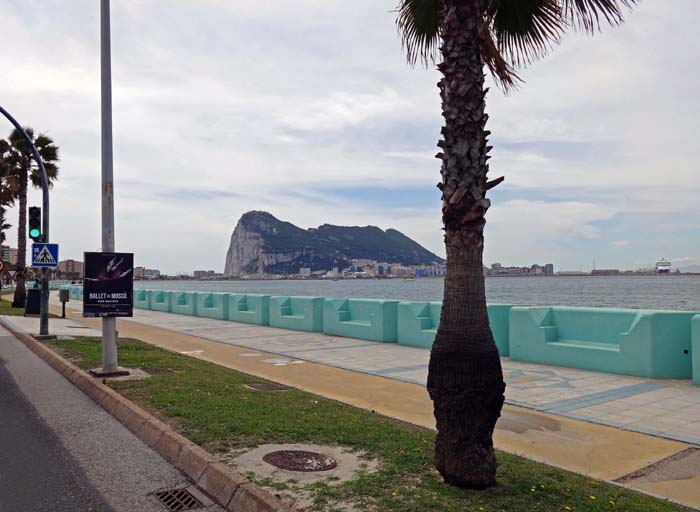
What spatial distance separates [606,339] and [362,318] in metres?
8.02

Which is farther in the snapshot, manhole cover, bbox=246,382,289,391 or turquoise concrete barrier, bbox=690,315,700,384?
turquoise concrete barrier, bbox=690,315,700,384

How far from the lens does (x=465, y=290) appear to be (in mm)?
4762

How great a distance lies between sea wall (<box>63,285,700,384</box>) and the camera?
10.3 metres

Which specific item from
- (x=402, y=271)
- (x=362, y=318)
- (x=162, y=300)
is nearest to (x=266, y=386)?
(x=362, y=318)

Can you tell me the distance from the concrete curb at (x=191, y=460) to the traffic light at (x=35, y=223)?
30.4ft

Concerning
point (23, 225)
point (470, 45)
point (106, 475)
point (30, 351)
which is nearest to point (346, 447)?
point (106, 475)

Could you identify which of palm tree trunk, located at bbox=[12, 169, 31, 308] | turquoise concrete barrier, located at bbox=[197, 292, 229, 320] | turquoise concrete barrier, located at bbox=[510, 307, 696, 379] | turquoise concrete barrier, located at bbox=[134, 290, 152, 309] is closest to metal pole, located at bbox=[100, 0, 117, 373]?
turquoise concrete barrier, located at bbox=[510, 307, 696, 379]

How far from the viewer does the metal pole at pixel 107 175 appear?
10.3 metres

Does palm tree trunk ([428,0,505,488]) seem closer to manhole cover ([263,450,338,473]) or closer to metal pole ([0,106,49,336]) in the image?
manhole cover ([263,450,338,473])

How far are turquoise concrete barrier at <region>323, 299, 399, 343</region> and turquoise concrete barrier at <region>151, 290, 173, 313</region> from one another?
1624cm

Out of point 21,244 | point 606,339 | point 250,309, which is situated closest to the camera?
point 606,339

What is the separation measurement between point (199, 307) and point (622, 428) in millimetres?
23739

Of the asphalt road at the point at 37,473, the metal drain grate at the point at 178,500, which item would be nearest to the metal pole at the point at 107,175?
the asphalt road at the point at 37,473

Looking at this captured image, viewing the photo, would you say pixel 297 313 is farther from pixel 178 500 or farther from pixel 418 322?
pixel 178 500
